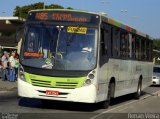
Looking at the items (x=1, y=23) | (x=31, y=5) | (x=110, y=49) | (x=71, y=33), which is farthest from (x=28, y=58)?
(x=31, y=5)

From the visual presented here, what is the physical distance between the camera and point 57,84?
14.1 metres

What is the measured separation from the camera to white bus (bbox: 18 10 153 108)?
14.1m

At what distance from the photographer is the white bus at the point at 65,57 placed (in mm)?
14078

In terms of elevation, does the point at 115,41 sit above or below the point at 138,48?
above

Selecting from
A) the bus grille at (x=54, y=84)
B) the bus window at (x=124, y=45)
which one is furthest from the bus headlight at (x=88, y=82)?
the bus window at (x=124, y=45)

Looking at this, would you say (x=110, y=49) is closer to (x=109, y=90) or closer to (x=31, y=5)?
(x=109, y=90)

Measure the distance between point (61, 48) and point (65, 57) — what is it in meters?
0.31

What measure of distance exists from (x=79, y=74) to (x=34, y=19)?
2299mm

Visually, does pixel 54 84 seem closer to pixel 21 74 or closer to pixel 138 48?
pixel 21 74

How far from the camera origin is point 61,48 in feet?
47.1

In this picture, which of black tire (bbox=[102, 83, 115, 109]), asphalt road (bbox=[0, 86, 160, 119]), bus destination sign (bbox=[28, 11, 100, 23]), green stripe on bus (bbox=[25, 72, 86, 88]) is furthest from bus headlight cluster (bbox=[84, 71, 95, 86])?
black tire (bbox=[102, 83, 115, 109])

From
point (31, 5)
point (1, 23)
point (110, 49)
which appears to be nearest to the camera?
point (110, 49)

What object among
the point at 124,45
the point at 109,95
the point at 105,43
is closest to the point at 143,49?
the point at 124,45

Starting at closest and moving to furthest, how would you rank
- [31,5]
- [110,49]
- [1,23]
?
[110,49], [1,23], [31,5]
